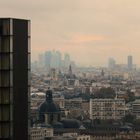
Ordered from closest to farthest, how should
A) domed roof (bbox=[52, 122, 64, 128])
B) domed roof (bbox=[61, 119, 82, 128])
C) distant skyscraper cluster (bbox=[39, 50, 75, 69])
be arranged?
domed roof (bbox=[52, 122, 64, 128]) → domed roof (bbox=[61, 119, 82, 128]) → distant skyscraper cluster (bbox=[39, 50, 75, 69])

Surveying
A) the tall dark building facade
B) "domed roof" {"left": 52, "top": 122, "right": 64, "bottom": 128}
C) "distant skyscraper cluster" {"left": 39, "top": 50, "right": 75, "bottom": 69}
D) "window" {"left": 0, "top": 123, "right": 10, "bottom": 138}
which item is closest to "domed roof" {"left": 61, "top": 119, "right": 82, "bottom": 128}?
"domed roof" {"left": 52, "top": 122, "right": 64, "bottom": 128}

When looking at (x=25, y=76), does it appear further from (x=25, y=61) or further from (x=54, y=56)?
(x=54, y=56)

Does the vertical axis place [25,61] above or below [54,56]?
below

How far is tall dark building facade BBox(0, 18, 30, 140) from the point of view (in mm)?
6363

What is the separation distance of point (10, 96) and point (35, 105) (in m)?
73.3

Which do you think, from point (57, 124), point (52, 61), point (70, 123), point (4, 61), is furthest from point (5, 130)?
point (52, 61)

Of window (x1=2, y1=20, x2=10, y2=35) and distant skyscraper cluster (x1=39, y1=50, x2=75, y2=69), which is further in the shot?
distant skyscraper cluster (x1=39, y1=50, x2=75, y2=69)

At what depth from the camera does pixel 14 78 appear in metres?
6.43

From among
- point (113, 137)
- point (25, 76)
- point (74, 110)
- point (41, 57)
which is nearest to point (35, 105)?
point (74, 110)

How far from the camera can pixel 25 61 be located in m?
6.55

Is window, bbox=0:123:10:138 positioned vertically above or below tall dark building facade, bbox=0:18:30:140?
below

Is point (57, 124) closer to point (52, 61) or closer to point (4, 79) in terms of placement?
point (4, 79)

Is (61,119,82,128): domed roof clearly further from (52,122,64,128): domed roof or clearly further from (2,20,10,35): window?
(2,20,10,35): window

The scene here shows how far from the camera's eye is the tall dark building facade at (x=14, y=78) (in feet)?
20.9
